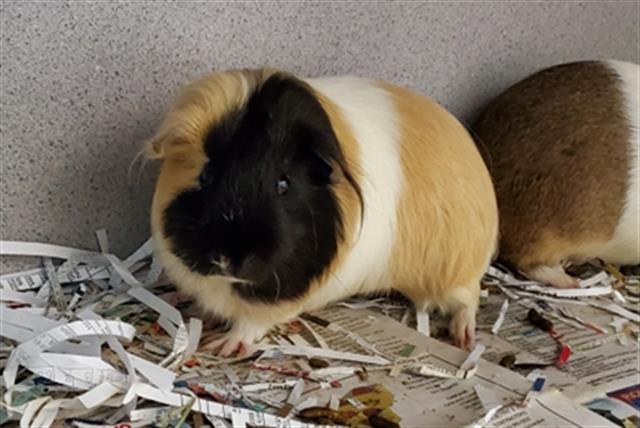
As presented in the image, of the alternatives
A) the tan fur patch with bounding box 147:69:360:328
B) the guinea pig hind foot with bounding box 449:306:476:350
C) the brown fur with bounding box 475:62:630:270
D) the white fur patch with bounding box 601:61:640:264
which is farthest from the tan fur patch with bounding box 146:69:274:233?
the white fur patch with bounding box 601:61:640:264

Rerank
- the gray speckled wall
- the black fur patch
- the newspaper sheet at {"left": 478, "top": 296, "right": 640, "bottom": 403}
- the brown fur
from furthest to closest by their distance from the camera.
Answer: the brown fur → the gray speckled wall → the newspaper sheet at {"left": 478, "top": 296, "right": 640, "bottom": 403} → the black fur patch

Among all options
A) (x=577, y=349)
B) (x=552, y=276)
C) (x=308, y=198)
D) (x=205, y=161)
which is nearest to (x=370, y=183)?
(x=308, y=198)

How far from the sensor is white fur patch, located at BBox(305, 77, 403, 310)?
3.90ft

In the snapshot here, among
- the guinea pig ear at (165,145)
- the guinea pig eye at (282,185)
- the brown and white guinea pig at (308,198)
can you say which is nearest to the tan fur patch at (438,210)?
the brown and white guinea pig at (308,198)

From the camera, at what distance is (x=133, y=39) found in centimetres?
134

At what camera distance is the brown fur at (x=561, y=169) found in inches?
60.6

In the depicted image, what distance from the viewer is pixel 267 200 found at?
103 centimetres

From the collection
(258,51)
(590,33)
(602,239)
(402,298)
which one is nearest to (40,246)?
(258,51)

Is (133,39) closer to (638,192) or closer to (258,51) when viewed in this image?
(258,51)

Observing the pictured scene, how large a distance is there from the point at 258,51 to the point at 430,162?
391 millimetres

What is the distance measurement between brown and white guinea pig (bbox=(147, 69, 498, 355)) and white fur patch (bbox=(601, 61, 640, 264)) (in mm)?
363

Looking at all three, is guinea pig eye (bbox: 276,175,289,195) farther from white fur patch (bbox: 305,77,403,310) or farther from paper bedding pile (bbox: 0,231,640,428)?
paper bedding pile (bbox: 0,231,640,428)

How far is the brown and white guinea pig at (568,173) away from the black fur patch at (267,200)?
1.90 feet

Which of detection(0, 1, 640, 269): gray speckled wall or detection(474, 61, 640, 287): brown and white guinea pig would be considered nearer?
detection(0, 1, 640, 269): gray speckled wall
